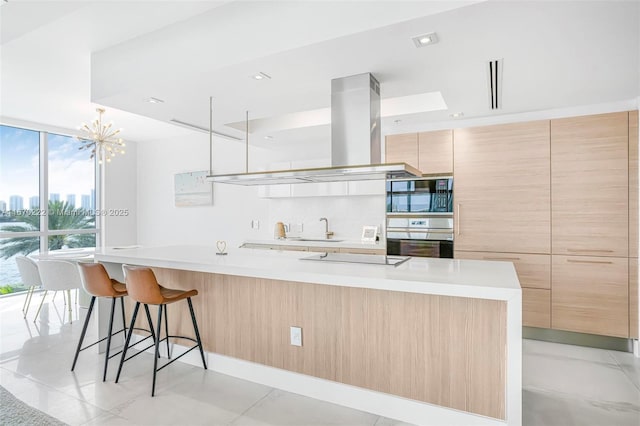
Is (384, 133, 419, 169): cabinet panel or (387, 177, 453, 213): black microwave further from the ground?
(384, 133, 419, 169): cabinet panel

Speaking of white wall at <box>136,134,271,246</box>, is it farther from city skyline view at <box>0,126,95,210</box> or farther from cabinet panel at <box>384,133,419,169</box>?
cabinet panel at <box>384,133,419,169</box>

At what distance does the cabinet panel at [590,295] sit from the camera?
342cm

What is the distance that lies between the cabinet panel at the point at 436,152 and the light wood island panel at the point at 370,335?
2.28 m

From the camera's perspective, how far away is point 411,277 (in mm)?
2086

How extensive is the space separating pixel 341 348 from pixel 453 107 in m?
2.51

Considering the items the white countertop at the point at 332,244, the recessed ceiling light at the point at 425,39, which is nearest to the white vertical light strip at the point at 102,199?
the white countertop at the point at 332,244

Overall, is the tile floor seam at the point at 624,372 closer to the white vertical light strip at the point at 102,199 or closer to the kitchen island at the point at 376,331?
the kitchen island at the point at 376,331

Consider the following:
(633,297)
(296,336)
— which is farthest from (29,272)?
(633,297)

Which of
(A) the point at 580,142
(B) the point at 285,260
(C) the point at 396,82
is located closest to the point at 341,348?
(B) the point at 285,260

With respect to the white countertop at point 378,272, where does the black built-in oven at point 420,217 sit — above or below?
above

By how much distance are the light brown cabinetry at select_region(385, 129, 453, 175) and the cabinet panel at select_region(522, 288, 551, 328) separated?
1.50m

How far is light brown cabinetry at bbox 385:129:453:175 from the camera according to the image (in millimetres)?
4129

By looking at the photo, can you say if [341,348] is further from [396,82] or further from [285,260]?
[396,82]

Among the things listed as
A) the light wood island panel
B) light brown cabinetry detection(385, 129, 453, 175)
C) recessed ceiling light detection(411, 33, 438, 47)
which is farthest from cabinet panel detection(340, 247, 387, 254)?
recessed ceiling light detection(411, 33, 438, 47)
